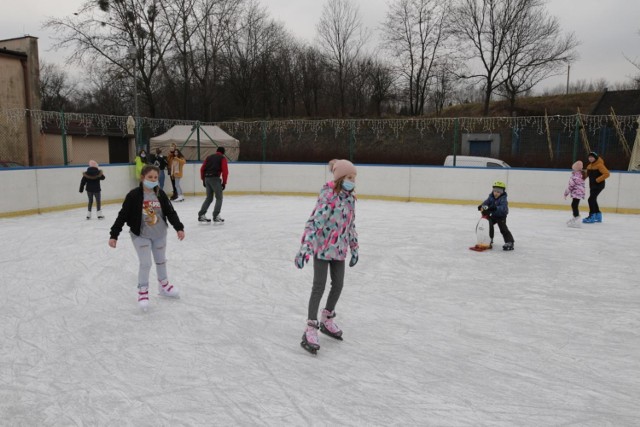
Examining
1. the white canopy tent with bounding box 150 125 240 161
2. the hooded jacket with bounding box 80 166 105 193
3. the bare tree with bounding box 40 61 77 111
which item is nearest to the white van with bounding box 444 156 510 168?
the hooded jacket with bounding box 80 166 105 193

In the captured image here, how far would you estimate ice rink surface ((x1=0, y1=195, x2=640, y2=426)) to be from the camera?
8.90 ft

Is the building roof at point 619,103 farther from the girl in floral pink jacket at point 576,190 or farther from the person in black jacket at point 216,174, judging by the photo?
the person in black jacket at point 216,174

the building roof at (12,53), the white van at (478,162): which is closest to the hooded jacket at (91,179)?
the white van at (478,162)

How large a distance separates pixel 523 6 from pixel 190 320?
3049cm

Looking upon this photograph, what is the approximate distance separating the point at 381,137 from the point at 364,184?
12.1 metres

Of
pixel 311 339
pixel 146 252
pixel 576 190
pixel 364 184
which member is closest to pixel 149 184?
pixel 146 252

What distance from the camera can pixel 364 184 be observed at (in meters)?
13.3

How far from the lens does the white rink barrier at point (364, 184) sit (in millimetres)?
10190

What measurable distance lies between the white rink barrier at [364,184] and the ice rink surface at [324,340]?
368cm

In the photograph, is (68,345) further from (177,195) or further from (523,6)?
(523,6)

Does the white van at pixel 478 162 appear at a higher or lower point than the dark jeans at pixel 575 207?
higher

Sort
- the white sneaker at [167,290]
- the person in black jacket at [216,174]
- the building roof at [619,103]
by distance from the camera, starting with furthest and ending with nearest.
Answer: the building roof at [619,103]
the person in black jacket at [216,174]
the white sneaker at [167,290]

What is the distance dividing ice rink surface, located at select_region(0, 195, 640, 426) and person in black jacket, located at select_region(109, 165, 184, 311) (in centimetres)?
45

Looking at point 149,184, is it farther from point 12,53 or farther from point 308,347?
point 12,53
